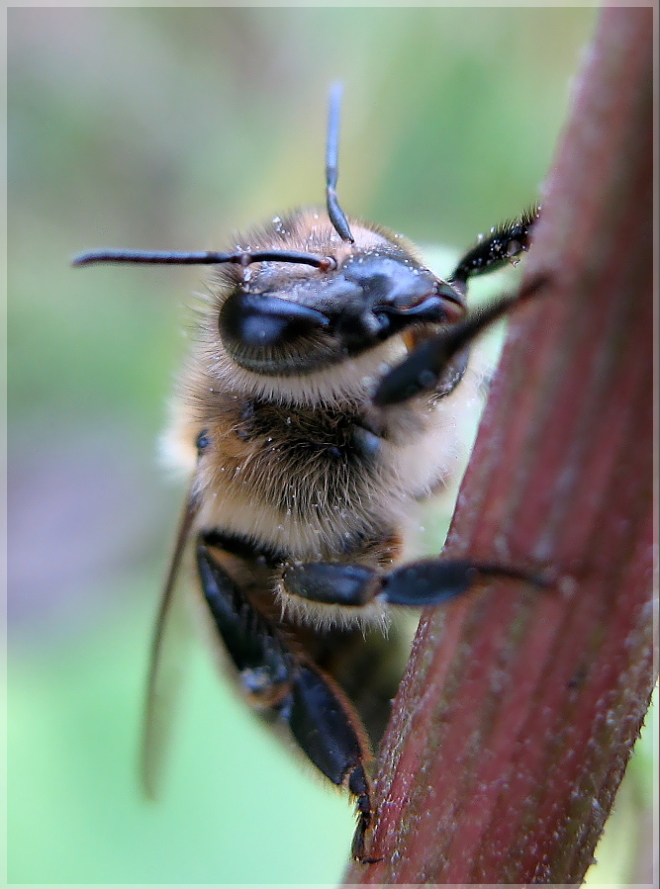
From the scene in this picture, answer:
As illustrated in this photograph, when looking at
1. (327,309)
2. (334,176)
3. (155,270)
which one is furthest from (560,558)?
(155,270)

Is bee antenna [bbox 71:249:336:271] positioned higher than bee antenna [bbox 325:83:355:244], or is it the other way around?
bee antenna [bbox 325:83:355:244]

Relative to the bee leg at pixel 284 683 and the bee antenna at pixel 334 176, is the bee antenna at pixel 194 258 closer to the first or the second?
the bee antenna at pixel 334 176

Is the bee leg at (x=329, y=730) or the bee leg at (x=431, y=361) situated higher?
the bee leg at (x=431, y=361)

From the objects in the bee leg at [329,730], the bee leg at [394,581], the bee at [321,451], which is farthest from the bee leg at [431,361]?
the bee leg at [329,730]

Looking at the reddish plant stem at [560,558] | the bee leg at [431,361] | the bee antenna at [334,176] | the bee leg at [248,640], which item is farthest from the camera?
the bee leg at [248,640]

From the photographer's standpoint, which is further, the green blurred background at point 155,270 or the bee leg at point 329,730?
the green blurred background at point 155,270

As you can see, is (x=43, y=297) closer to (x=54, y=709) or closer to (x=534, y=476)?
(x=54, y=709)

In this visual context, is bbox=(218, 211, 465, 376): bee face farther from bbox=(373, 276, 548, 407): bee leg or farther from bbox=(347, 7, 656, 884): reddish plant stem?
bbox=(347, 7, 656, 884): reddish plant stem

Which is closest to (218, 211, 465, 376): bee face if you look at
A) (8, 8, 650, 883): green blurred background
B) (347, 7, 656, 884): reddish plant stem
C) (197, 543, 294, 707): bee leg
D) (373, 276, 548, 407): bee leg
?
(373, 276, 548, 407): bee leg
